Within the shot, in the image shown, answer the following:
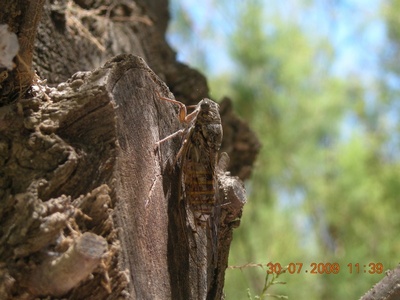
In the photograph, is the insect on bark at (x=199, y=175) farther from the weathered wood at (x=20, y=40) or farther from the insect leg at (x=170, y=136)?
the weathered wood at (x=20, y=40)

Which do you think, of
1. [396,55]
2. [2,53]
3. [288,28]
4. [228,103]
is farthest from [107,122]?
[396,55]

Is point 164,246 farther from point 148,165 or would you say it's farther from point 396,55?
point 396,55

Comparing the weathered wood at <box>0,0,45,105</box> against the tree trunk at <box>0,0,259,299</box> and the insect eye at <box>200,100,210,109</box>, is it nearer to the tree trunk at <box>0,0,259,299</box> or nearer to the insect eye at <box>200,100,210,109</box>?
the tree trunk at <box>0,0,259,299</box>

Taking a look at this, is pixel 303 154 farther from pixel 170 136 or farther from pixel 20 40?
pixel 20 40

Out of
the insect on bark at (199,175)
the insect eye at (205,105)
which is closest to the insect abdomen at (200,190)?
the insect on bark at (199,175)
